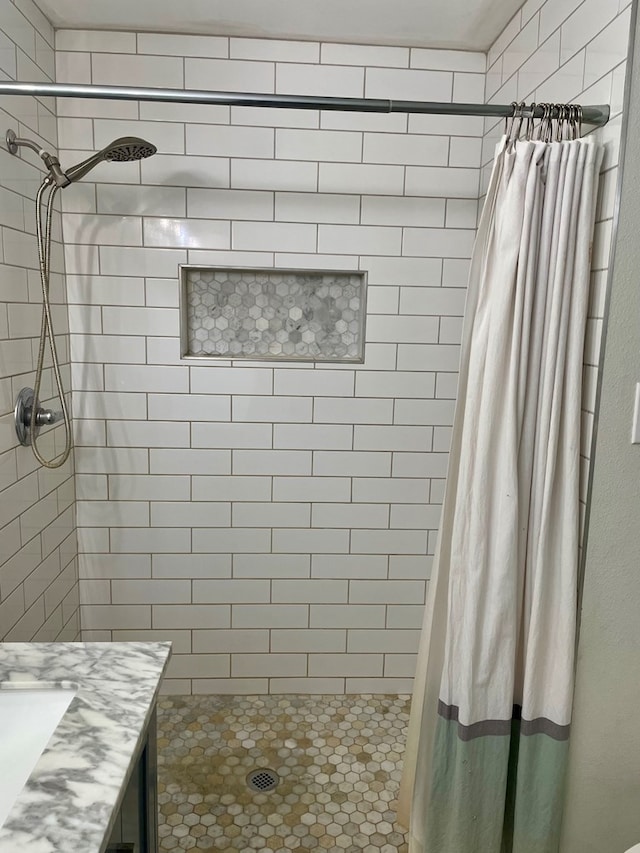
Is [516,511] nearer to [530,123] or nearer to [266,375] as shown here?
[530,123]

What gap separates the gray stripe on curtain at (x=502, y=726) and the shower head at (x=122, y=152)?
1687mm

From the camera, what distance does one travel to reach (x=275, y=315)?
227cm

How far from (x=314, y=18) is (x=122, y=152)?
79cm

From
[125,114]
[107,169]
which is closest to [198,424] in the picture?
[107,169]

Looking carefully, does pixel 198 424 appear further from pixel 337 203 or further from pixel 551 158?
pixel 551 158

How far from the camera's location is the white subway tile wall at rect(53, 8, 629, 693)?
210 centimetres

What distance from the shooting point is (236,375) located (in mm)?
2229

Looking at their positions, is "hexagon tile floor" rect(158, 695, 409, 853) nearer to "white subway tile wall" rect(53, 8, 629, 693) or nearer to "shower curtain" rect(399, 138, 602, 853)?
"white subway tile wall" rect(53, 8, 629, 693)

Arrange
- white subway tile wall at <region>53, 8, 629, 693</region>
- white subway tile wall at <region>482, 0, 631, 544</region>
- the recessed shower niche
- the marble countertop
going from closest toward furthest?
1. the marble countertop
2. white subway tile wall at <region>482, 0, 631, 544</region>
3. white subway tile wall at <region>53, 8, 629, 693</region>
4. the recessed shower niche

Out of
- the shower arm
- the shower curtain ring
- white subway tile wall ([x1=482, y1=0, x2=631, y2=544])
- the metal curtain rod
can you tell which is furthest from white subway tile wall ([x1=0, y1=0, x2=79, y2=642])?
white subway tile wall ([x1=482, y1=0, x2=631, y2=544])

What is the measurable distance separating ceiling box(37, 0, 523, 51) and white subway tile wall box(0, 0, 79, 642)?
0.65 ft

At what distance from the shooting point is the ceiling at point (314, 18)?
186cm

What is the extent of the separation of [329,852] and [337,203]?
207cm

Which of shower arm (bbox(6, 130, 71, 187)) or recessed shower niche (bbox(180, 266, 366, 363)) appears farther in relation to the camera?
recessed shower niche (bbox(180, 266, 366, 363))
